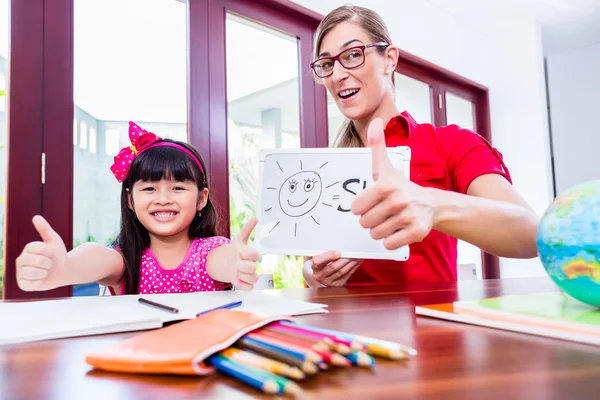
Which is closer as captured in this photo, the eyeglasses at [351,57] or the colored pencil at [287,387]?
the colored pencil at [287,387]

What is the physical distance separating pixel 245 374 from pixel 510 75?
4772mm

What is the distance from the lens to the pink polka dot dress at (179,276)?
3.95ft

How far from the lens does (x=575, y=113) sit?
177 inches

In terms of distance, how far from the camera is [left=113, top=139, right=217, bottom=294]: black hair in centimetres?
121

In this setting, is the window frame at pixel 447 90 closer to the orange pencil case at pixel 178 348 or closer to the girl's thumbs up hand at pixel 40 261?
the girl's thumbs up hand at pixel 40 261

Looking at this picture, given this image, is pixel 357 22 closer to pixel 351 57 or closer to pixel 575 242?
pixel 351 57

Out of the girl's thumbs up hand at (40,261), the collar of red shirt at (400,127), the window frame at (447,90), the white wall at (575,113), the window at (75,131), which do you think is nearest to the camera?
the girl's thumbs up hand at (40,261)

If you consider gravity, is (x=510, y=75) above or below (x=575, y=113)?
above

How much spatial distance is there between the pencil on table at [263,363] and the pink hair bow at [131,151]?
3.44 feet

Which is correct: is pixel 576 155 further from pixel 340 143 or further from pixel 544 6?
pixel 340 143

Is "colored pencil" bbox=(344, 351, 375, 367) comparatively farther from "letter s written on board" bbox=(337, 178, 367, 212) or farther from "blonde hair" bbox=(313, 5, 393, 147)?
"blonde hair" bbox=(313, 5, 393, 147)

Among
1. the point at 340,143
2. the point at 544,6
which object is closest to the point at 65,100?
the point at 340,143

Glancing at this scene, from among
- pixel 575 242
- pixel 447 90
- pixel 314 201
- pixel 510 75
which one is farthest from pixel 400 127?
pixel 510 75

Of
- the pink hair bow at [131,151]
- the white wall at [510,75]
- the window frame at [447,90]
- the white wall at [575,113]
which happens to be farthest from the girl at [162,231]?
the white wall at [575,113]
